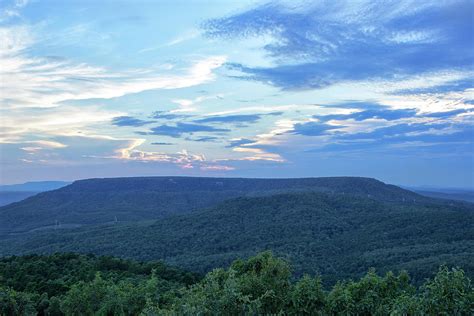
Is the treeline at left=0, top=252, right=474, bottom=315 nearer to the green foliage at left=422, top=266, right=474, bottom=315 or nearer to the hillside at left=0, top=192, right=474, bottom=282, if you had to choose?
the green foliage at left=422, top=266, right=474, bottom=315

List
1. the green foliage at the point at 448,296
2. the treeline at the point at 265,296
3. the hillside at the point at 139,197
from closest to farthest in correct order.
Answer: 1. the green foliage at the point at 448,296
2. the treeline at the point at 265,296
3. the hillside at the point at 139,197

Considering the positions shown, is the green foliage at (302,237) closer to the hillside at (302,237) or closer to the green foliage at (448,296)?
the hillside at (302,237)

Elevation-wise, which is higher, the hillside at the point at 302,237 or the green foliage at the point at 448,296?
the green foliage at the point at 448,296

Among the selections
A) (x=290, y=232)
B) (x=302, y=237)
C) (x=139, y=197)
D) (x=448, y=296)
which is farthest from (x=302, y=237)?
(x=139, y=197)

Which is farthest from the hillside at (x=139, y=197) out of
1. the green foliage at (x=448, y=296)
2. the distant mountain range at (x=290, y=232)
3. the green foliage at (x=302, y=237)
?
the green foliage at (x=448, y=296)

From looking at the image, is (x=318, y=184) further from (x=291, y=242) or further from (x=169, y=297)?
(x=169, y=297)

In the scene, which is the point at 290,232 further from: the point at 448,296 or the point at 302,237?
the point at 448,296

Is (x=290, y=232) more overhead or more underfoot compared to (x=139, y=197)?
more underfoot

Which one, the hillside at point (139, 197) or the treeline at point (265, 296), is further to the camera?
the hillside at point (139, 197)
